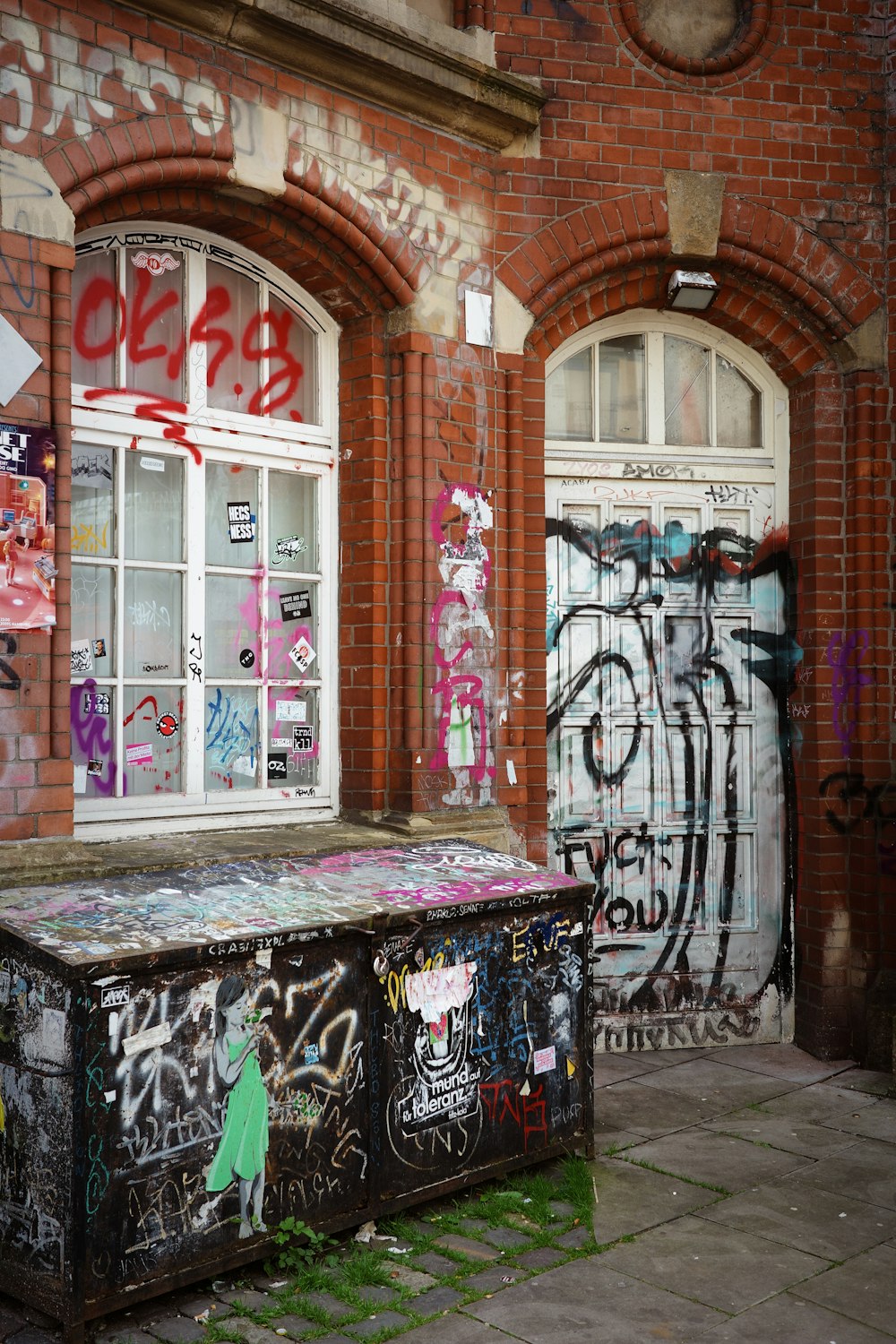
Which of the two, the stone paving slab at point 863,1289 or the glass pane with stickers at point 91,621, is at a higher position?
the glass pane with stickers at point 91,621

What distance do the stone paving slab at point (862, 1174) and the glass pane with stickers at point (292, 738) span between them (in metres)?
2.68

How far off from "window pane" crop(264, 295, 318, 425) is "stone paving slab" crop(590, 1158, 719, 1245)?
11.4 feet

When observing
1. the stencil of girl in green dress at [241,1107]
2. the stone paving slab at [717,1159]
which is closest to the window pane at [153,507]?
the stencil of girl in green dress at [241,1107]

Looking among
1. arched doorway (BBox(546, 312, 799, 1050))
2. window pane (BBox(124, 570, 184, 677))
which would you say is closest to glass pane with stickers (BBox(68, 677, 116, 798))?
window pane (BBox(124, 570, 184, 677))

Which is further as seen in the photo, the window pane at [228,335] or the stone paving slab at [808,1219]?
the window pane at [228,335]

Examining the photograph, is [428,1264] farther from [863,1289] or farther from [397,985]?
Answer: [863,1289]

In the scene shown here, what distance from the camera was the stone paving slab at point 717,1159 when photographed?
4.75m

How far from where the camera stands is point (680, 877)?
21.6 ft

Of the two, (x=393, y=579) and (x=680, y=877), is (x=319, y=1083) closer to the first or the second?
(x=393, y=579)

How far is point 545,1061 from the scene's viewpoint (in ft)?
15.2

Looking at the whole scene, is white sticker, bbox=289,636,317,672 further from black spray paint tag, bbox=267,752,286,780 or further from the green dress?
the green dress

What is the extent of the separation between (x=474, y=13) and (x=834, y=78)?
6.58ft

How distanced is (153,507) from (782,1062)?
4131 millimetres

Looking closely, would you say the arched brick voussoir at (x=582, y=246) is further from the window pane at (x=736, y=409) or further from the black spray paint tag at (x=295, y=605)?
the black spray paint tag at (x=295, y=605)
